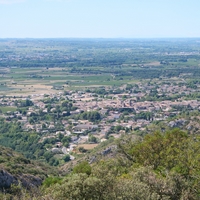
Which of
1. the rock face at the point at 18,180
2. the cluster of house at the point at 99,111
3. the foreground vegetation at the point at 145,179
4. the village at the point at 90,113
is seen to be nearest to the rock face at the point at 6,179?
the rock face at the point at 18,180

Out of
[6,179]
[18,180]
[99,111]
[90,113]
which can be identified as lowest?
[99,111]

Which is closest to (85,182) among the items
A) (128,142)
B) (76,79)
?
(128,142)

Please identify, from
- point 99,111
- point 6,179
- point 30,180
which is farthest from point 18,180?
point 99,111

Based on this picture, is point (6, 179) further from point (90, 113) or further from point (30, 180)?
point (90, 113)

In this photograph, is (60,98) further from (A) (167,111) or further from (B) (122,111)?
(A) (167,111)

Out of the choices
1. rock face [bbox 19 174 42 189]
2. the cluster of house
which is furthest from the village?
rock face [bbox 19 174 42 189]

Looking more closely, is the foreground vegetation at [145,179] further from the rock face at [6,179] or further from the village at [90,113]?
the village at [90,113]

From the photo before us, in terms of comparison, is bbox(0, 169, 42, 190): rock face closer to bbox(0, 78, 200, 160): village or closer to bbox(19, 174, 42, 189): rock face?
bbox(19, 174, 42, 189): rock face

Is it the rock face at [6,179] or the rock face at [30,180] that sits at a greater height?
the rock face at [6,179]

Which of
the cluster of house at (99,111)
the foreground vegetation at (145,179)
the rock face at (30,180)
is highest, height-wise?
the foreground vegetation at (145,179)
